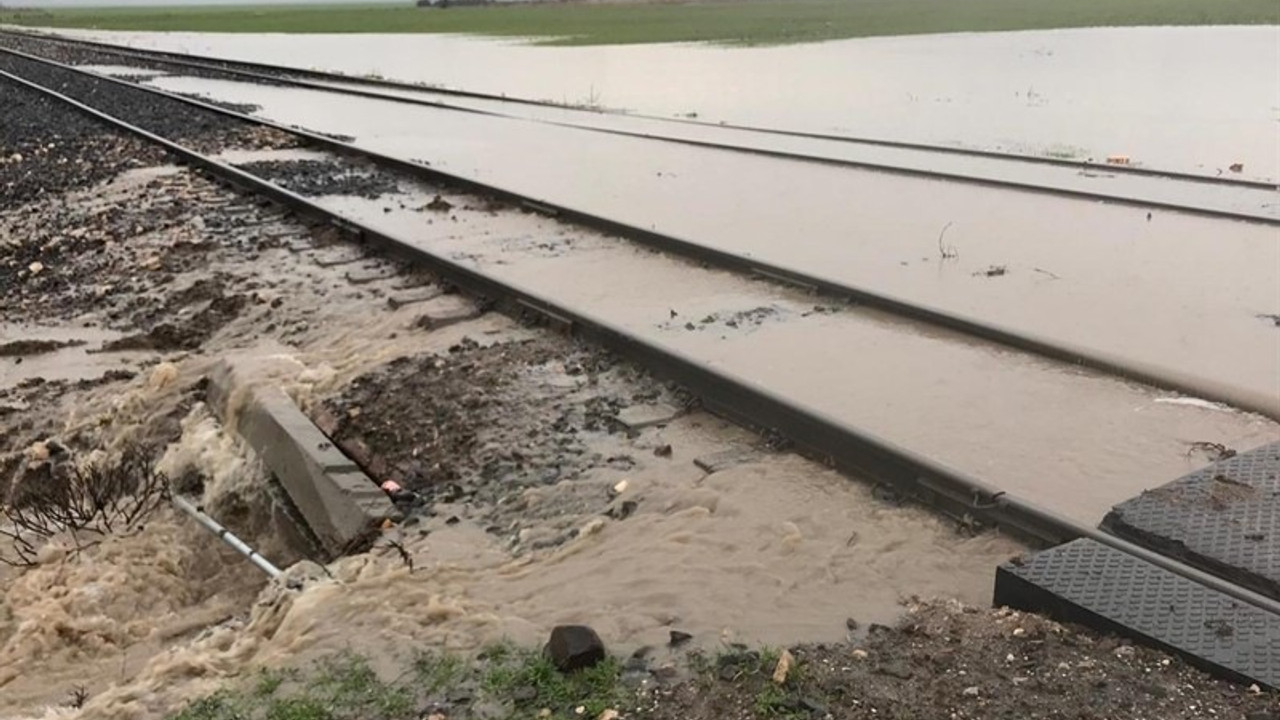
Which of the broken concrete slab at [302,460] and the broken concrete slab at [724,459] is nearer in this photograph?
the broken concrete slab at [302,460]

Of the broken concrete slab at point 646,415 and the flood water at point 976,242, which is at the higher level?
the flood water at point 976,242

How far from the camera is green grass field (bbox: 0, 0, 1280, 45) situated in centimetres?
5000

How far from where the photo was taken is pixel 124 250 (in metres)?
12.5

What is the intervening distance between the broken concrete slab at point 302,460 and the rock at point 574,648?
1874mm

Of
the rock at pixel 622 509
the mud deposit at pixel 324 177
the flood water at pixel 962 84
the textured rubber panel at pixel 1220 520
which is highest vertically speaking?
the flood water at pixel 962 84

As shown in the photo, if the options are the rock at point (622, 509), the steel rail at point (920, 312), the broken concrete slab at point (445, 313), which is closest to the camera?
the rock at point (622, 509)

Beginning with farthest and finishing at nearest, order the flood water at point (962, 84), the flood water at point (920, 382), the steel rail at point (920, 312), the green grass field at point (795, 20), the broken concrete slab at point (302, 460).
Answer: the green grass field at point (795, 20)
the flood water at point (962, 84)
the steel rail at point (920, 312)
the flood water at point (920, 382)
the broken concrete slab at point (302, 460)

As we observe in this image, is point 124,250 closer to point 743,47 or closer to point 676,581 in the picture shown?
point 676,581

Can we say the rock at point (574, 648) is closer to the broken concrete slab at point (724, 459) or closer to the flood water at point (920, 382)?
the broken concrete slab at point (724, 459)

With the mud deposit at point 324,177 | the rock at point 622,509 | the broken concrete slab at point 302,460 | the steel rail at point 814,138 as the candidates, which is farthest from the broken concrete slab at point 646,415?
the mud deposit at point 324,177

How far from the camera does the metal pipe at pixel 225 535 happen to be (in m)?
5.97

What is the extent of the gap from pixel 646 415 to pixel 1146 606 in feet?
11.0

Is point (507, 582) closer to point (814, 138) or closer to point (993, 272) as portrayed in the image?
point (993, 272)

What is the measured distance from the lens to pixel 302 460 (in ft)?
22.4
